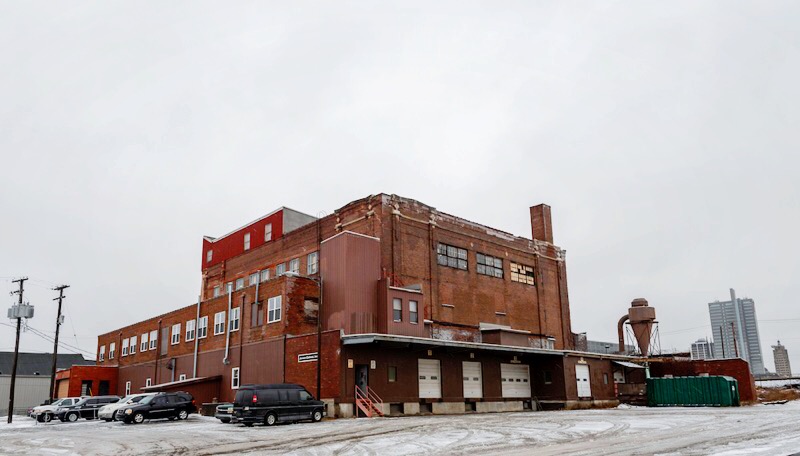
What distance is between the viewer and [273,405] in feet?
90.4

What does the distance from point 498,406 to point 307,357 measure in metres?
14.1

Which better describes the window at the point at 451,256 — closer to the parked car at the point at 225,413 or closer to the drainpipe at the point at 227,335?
the drainpipe at the point at 227,335

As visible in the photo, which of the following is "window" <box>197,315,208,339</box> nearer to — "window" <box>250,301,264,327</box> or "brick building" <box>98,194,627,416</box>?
"brick building" <box>98,194,627,416</box>

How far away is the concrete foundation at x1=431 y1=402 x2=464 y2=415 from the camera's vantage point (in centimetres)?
3750

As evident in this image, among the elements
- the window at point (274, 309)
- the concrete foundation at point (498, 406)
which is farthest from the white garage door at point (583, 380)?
the window at point (274, 309)

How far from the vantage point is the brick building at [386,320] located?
118ft

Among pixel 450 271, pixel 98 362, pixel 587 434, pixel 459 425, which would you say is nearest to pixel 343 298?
pixel 450 271

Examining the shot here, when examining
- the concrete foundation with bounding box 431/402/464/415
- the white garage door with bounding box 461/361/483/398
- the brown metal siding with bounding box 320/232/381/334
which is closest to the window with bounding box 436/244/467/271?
the brown metal siding with bounding box 320/232/381/334

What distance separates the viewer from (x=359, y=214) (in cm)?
4500

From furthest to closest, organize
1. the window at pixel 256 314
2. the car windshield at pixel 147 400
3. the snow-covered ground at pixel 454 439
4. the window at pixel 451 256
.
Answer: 1. the window at pixel 451 256
2. the window at pixel 256 314
3. the car windshield at pixel 147 400
4. the snow-covered ground at pixel 454 439

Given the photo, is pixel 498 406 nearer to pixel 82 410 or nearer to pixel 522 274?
pixel 522 274

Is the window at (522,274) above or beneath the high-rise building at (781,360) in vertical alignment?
above

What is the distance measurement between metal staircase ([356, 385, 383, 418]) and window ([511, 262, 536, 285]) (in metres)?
21.2

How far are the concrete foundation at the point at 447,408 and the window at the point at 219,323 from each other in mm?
15964
